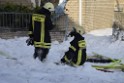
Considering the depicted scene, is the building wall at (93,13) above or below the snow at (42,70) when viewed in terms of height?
above

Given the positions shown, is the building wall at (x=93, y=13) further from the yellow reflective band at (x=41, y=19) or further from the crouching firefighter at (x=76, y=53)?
the yellow reflective band at (x=41, y=19)

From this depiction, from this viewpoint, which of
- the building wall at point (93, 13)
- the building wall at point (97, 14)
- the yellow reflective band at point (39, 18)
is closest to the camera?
the yellow reflective band at point (39, 18)

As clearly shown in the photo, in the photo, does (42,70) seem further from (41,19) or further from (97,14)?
(97,14)

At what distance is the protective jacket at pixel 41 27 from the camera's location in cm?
1223

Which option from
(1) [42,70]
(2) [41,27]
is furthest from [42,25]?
(1) [42,70]

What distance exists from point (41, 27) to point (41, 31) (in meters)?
0.11

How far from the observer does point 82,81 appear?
9.95m

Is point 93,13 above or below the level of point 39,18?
below

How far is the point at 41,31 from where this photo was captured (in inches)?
482

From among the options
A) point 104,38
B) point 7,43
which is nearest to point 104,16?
point 104,38

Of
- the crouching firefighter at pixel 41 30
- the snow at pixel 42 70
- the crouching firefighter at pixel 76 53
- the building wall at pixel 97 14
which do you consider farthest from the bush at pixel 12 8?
the crouching firefighter at pixel 76 53

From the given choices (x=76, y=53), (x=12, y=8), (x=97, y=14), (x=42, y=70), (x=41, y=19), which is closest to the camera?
(x=42, y=70)

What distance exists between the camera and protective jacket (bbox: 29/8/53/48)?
12234mm

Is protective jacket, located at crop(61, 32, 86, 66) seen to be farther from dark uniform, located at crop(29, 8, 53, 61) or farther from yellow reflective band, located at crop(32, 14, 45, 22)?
yellow reflective band, located at crop(32, 14, 45, 22)
